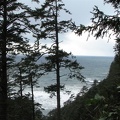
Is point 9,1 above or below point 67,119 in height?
above

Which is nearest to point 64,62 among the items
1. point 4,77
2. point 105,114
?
point 4,77

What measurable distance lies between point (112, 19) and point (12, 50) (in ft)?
19.1

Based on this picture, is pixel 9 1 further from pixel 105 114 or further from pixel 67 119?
pixel 67 119

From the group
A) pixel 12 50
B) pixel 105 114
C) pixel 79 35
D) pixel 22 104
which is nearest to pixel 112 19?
pixel 79 35

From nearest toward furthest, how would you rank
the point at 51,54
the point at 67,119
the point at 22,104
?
1. the point at 22,104
2. the point at 51,54
3. the point at 67,119

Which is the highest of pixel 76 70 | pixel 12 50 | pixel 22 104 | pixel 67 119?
pixel 12 50

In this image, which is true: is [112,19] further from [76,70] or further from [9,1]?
[76,70]

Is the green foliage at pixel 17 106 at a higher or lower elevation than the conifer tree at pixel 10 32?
lower

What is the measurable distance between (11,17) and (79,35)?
572cm

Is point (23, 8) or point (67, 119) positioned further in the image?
point (67, 119)

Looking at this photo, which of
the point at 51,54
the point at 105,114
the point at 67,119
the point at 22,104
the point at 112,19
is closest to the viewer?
the point at 105,114

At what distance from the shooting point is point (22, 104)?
472 inches

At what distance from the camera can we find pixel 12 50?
33.9 ft

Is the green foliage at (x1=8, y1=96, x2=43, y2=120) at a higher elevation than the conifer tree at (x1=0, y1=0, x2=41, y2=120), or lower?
lower
